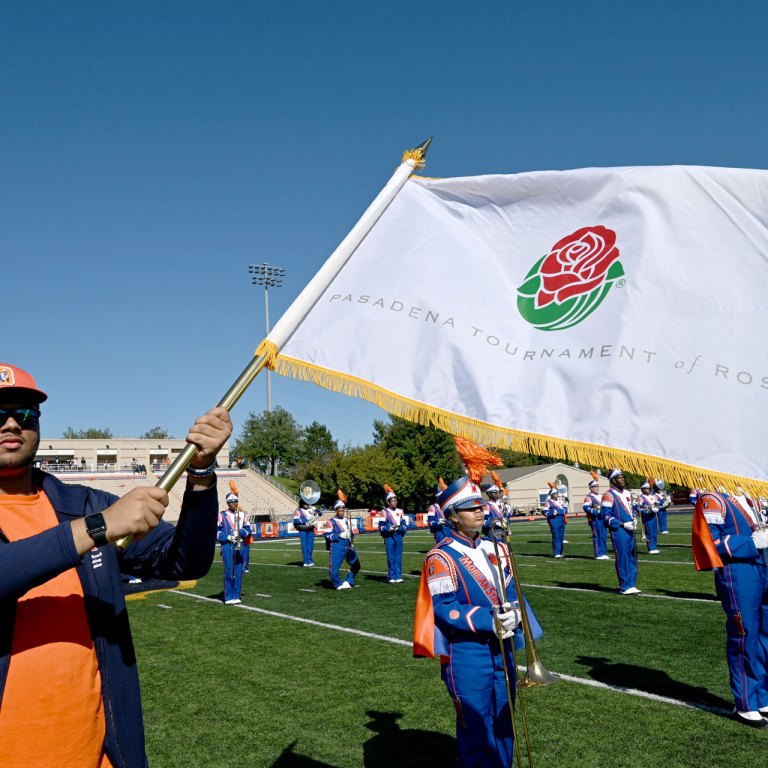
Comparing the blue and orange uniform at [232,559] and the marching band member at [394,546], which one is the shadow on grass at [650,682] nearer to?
the blue and orange uniform at [232,559]

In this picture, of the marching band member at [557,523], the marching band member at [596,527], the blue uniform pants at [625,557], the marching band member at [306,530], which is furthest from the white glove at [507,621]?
the marching band member at [306,530]

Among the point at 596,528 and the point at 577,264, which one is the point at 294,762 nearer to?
the point at 577,264

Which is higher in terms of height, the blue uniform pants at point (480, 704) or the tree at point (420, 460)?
the tree at point (420, 460)

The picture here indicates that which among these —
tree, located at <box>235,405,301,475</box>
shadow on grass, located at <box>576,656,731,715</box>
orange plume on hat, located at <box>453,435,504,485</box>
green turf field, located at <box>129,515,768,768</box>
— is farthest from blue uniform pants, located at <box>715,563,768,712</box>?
tree, located at <box>235,405,301,475</box>

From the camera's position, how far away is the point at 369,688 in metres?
8.22

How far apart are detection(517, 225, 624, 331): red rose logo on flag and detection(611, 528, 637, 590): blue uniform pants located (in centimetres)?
1149

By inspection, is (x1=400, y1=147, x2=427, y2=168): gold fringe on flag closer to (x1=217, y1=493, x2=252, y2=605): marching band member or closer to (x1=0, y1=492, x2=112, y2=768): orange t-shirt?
(x1=0, y1=492, x2=112, y2=768): orange t-shirt

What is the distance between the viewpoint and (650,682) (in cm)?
795

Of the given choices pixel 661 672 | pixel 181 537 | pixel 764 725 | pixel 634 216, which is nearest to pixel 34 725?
pixel 181 537

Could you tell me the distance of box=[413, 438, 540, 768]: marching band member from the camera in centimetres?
457

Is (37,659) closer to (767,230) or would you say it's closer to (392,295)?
(392,295)

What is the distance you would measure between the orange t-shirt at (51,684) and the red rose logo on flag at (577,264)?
7.94 feet

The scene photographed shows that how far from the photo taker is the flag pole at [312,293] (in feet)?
8.32

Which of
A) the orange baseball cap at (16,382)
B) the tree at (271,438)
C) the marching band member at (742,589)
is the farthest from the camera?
the tree at (271,438)
